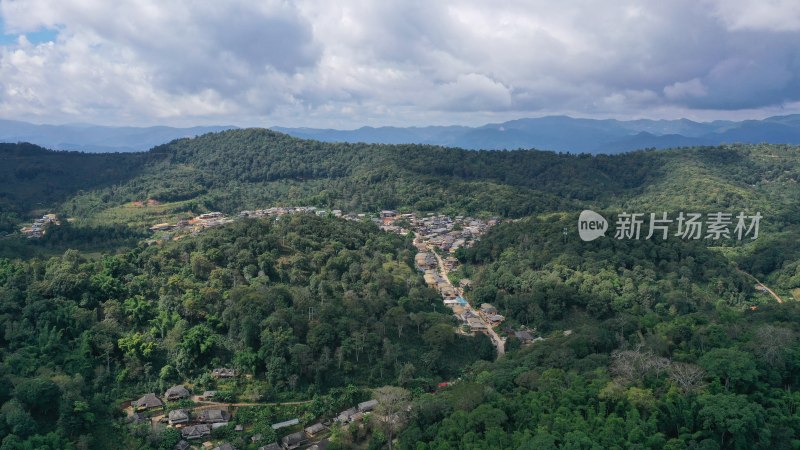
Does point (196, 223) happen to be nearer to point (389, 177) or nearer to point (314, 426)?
point (389, 177)

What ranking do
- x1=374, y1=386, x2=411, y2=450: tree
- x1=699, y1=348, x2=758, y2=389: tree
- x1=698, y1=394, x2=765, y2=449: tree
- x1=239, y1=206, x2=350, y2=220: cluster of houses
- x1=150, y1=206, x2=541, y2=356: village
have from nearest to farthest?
x1=698, y1=394, x2=765, y2=449: tree → x1=699, y1=348, x2=758, y2=389: tree → x1=374, y1=386, x2=411, y2=450: tree → x1=150, y1=206, x2=541, y2=356: village → x1=239, y1=206, x2=350, y2=220: cluster of houses

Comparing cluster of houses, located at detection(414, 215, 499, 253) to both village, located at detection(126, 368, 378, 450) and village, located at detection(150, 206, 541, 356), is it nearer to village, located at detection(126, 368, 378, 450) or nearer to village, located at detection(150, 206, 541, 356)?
village, located at detection(150, 206, 541, 356)

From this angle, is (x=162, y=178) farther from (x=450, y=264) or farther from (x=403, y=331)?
(x=403, y=331)

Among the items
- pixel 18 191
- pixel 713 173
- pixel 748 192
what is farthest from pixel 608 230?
pixel 18 191

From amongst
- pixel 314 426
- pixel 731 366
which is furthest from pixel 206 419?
pixel 731 366

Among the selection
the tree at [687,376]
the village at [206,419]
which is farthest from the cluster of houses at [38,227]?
the tree at [687,376]

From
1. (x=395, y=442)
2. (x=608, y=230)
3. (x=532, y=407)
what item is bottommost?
(x=395, y=442)

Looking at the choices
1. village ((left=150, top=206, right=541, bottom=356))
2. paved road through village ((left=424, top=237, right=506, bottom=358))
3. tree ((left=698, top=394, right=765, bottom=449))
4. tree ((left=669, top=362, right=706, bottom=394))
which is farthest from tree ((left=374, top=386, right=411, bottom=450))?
village ((left=150, top=206, right=541, bottom=356))
